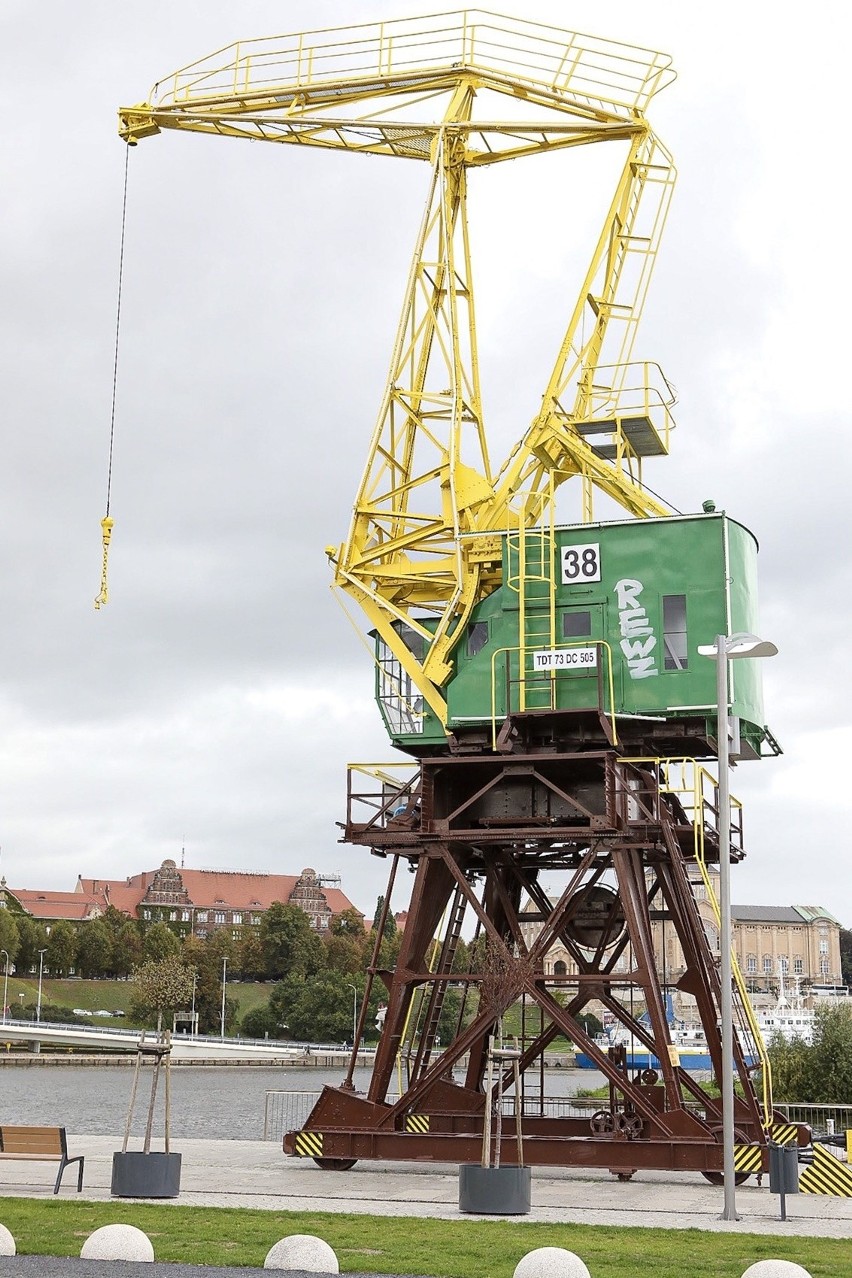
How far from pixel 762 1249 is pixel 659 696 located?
40.1 ft

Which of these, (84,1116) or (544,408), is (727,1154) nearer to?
(544,408)

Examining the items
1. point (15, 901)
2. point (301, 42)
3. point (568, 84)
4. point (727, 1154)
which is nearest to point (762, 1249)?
point (727, 1154)

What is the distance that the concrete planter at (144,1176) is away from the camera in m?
22.9

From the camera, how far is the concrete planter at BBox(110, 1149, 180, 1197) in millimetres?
22938

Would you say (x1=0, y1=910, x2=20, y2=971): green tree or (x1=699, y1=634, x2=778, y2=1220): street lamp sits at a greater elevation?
(x1=0, y1=910, x2=20, y2=971): green tree

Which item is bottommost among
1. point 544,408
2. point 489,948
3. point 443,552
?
point 489,948

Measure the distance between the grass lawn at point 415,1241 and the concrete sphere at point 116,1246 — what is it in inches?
12.2

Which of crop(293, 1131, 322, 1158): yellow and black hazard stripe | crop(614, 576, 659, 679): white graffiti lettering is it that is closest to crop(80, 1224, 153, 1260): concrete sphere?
crop(293, 1131, 322, 1158): yellow and black hazard stripe

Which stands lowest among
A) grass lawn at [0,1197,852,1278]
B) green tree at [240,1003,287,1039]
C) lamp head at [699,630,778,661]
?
grass lawn at [0,1197,852,1278]

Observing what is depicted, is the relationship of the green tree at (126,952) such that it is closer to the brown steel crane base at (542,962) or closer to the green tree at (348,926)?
the green tree at (348,926)

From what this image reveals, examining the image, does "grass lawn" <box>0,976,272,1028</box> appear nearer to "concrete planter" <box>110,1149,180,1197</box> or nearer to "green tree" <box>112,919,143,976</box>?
"green tree" <box>112,919,143,976</box>

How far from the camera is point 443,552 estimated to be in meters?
32.2

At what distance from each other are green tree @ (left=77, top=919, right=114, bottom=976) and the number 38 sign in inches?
5003

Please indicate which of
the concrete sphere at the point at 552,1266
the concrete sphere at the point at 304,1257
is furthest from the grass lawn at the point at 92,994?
the concrete sphere at the point at 552,1266
